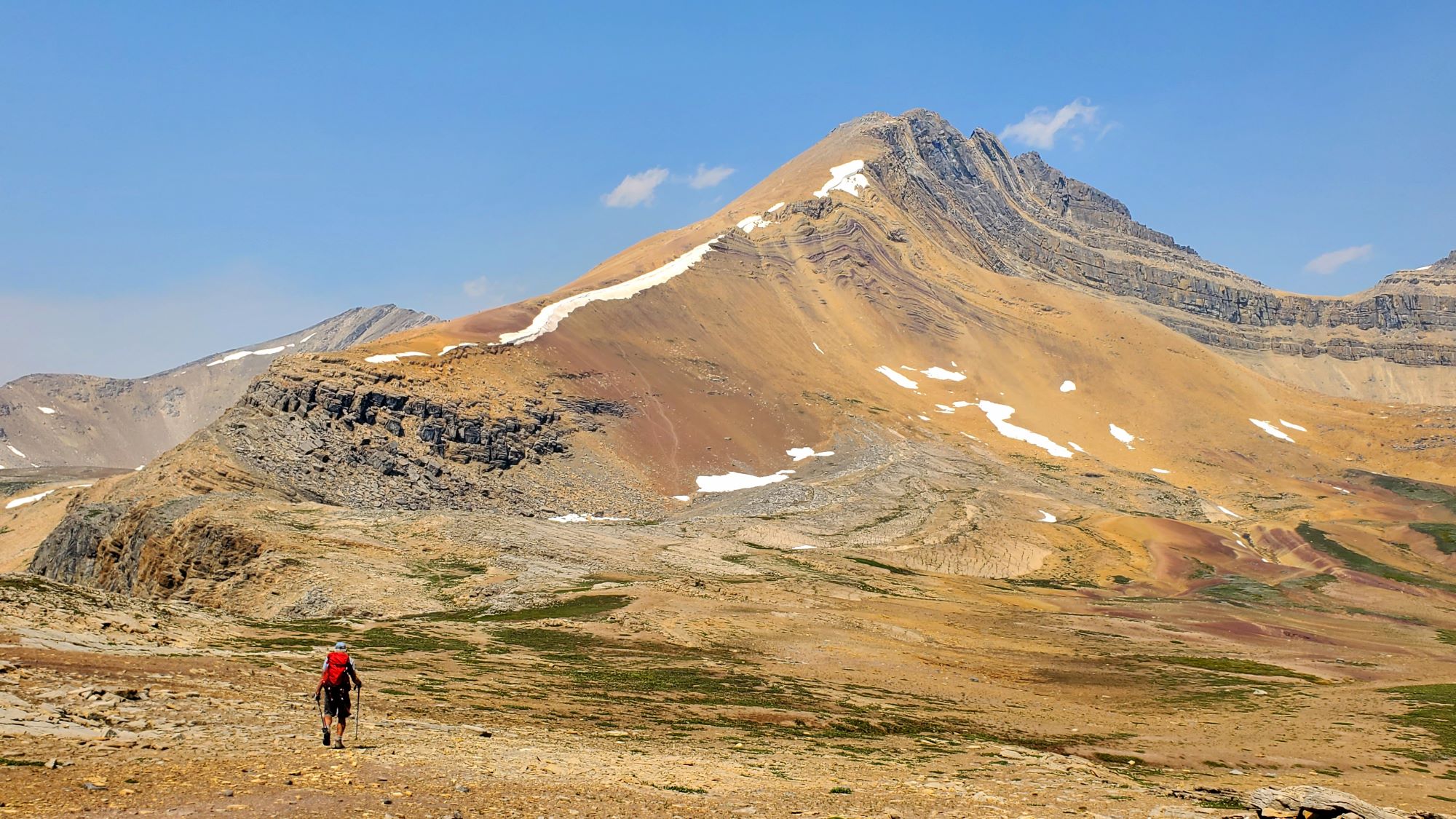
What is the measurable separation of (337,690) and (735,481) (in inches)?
3949

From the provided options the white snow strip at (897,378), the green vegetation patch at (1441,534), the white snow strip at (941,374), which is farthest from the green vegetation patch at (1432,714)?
the white snow strip at (941,374)

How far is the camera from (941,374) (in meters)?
180

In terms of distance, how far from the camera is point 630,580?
212 ft

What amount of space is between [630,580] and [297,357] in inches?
2326

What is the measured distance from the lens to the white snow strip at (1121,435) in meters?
170

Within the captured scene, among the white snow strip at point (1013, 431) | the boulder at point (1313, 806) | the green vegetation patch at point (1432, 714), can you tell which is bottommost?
the green vegetation patch at point (1432, 714)

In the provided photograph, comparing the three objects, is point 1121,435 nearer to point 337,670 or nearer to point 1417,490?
point 1417,490

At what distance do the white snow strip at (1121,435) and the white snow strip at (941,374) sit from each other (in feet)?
89.3

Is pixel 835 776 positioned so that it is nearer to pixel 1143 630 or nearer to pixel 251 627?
pixel 251 627

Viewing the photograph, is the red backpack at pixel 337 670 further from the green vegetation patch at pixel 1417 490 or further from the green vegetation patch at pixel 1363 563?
the green vegetation patch at pixel 1417 490

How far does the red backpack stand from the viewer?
70.6ft

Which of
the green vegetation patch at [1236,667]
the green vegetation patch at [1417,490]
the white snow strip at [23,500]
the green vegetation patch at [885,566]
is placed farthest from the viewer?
the green vegetation patch at [1417,490]

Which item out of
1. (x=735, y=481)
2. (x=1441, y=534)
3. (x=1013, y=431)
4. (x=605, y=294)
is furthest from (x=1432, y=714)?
(x=605, y=294)

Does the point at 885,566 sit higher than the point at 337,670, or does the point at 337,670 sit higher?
the point at 337,670
